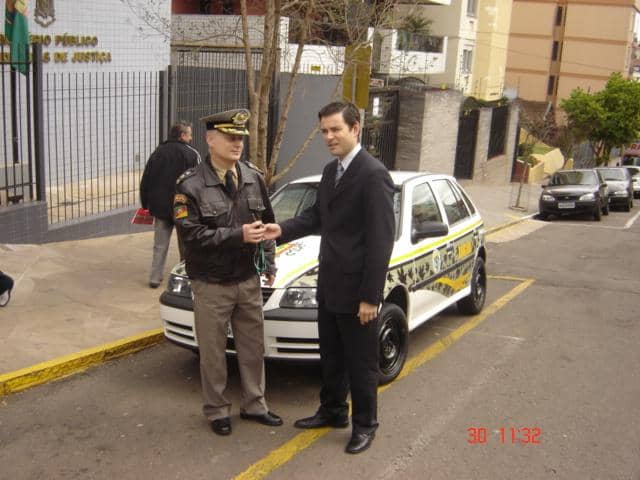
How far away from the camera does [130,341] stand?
255 inches

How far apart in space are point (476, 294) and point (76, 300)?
4207mm

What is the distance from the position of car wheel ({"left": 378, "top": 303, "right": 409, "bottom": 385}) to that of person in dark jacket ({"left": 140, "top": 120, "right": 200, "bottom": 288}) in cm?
293

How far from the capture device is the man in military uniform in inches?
180

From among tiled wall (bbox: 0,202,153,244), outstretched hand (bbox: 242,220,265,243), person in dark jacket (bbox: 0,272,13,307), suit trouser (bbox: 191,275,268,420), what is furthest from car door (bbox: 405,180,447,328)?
tiled wall (bbox: 0,202,153,244)

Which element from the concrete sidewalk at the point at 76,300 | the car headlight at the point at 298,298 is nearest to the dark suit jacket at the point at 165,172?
the concrete sidewalk at the point at 76,300

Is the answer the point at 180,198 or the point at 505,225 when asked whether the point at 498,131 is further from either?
the point at 180,198

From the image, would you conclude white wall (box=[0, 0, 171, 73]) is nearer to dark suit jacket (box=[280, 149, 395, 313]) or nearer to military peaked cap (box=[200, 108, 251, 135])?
military peaked cap (box=[200, 108, 251, 135])

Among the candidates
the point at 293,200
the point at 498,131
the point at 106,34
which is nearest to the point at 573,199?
the point at 498,131

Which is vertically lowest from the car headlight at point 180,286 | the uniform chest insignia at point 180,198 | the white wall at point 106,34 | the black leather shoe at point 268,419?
the black leather shoe at point 268,419

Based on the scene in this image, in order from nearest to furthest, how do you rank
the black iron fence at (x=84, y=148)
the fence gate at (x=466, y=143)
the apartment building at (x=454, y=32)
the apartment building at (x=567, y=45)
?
the black iron fence at (x=84, y=148), the fence gate at (x=466, y=143), the apartment building at (x=454, y=32), the apartment building at (x=567, y=45)

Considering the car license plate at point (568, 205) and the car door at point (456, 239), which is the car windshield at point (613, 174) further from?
the car door at point (456, 239)

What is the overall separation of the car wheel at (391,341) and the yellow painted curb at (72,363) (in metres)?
2.22

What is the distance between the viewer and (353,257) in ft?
14.4

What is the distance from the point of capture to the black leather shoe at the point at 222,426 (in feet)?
15.7
